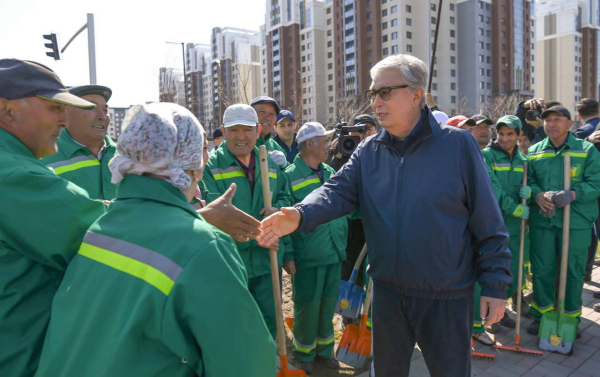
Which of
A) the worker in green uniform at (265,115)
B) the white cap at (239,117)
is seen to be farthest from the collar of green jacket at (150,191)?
the worker in green uniform at (265,115)

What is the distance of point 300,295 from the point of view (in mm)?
4246

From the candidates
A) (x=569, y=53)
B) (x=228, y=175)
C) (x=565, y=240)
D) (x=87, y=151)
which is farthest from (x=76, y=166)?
(x=569, y=53)

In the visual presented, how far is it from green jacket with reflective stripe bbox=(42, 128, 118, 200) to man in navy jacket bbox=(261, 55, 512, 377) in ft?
5.03

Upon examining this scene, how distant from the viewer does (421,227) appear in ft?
8.04

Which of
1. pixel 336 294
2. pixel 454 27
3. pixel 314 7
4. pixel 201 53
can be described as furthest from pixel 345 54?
pixel 336 294

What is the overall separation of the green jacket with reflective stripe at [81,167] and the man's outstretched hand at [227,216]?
5.15ft

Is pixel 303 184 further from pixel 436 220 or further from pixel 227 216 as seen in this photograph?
pixel 227 216

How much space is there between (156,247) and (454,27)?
75.9 metres

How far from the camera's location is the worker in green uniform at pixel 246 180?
12.5 feet

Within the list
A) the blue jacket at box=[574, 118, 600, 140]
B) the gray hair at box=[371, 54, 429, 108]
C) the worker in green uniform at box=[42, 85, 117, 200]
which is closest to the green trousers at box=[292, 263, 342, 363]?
the worker in green uniform at box=[42, 85, 117, 200]

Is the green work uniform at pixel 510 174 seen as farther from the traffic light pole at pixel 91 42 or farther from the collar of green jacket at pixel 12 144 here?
the traffic light pole at pixel 91 42

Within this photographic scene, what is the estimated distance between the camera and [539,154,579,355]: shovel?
444cm

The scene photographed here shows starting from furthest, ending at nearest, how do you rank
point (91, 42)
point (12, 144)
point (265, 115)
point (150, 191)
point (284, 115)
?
1. point (91, 42)
2. point (284, 115)
3. point (265, 115)
4. point (12, 144)
5. point (150, 191)

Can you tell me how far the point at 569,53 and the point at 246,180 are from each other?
333 ft
